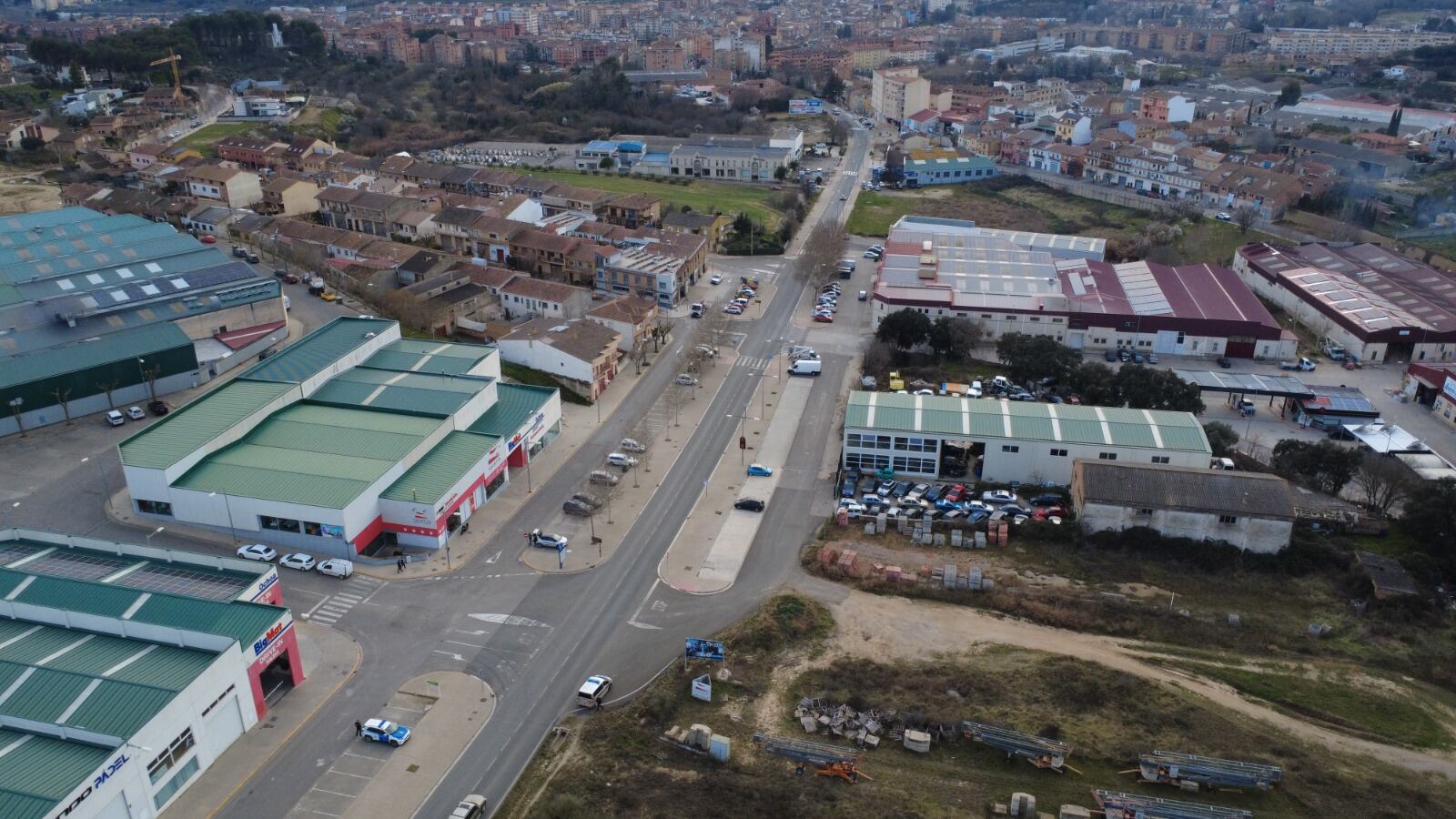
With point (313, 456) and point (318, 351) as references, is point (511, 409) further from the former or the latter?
point (318, 351)

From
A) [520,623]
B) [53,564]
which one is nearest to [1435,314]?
[520,623]

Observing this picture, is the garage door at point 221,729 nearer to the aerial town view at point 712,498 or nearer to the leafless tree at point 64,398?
the aerial town view at point 712,498

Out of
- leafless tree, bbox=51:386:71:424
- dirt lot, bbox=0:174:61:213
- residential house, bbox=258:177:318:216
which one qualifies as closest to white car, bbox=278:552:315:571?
leafless tree, bbox=51:386:71:424

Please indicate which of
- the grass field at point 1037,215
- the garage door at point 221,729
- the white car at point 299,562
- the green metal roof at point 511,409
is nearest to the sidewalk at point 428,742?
the garage door at point 221,729

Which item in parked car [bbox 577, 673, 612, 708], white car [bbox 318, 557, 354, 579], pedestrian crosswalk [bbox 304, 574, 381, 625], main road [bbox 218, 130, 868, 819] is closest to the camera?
main road [bbox 218, 130, 868, 819]

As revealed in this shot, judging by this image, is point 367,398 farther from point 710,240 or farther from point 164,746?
point 710,240

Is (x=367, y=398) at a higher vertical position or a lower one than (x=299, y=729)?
higher

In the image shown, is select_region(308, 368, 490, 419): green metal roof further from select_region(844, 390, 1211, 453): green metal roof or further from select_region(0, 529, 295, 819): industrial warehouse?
select_region(844, 390, 1211, 453): green metal roof
